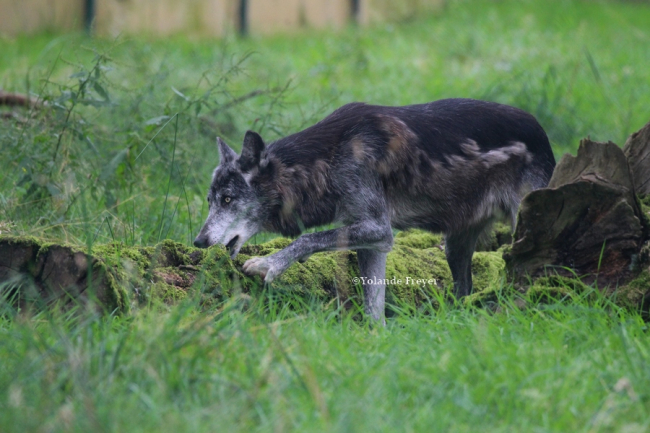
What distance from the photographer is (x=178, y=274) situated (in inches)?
183

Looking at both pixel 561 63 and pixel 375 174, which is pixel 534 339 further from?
pixel 561 63

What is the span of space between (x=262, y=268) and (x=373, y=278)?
0.94 metres

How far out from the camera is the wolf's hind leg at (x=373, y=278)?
5.24m

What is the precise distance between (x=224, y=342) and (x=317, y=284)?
1.64 metres

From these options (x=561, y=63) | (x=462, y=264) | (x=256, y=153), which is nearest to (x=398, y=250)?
(x=462, y=264)

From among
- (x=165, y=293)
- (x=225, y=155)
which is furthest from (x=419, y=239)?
(x=165, y=293)

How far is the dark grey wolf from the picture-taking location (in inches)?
210

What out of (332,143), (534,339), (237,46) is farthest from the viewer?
(237,46)

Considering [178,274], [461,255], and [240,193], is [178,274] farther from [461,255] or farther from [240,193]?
[461,255]

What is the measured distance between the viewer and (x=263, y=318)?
4.02 meters

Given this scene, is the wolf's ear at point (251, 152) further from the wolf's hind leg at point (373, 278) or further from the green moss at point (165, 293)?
the green moss at point (165, 293)

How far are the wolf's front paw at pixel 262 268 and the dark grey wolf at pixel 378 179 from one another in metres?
0.28

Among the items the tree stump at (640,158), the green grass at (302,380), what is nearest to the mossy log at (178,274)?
the green grass at (302,380)

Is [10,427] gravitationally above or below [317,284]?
above
